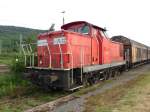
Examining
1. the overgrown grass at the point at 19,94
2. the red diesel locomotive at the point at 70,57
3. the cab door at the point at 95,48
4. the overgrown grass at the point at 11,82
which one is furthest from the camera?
the cab door at the point at 95,48

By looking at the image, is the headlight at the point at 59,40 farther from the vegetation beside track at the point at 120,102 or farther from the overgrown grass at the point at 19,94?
the vegetation beside track at the point at 120,102

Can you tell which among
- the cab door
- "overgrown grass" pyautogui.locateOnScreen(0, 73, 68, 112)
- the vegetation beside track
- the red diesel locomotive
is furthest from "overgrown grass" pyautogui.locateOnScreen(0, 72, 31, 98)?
the vegetation beside track

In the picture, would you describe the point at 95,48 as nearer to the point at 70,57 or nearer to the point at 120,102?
the point at 70,57

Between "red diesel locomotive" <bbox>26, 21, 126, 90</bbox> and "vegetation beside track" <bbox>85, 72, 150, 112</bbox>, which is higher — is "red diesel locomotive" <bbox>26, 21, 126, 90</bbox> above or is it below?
above

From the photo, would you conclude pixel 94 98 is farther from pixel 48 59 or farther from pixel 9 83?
pixel 9 83

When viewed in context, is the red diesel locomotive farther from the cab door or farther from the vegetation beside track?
the vegetation beside track

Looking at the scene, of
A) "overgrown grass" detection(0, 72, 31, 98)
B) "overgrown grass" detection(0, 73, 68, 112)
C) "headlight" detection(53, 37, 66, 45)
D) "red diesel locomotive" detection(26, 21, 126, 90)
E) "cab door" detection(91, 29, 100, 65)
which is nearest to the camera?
"overgrown grass" detection(0, 73, 68, 112)

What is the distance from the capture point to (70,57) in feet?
40.0

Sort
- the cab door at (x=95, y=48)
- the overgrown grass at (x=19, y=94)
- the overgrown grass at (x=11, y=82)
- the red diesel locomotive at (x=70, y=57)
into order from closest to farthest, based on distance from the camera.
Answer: the overgrown grass at (x=19, y=94) < the red diesel locomotive at (x=70, y=57) < the overgrown grass at (x=11, y=82) < the cab door at (x=95, y=48)

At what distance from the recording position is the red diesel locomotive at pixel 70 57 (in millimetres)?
11758

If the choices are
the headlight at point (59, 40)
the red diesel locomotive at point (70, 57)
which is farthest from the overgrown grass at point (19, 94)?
the headlight at point (59, 40)

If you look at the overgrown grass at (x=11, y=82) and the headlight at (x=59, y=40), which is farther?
the overgrown grass at (x=11, y=82)

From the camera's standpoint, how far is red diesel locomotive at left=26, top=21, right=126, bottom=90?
11.8m

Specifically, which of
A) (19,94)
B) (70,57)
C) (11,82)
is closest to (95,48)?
(70,57)
